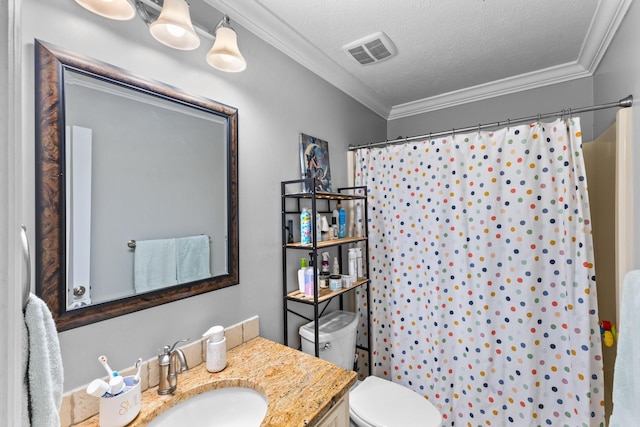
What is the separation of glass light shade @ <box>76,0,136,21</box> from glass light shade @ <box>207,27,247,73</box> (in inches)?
11.2

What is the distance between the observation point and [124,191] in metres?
0.97

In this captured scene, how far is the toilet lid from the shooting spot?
1383 mm

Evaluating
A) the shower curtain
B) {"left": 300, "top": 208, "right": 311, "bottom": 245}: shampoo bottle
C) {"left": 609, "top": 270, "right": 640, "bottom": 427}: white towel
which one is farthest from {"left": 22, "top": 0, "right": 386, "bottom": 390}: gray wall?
{"left": 609, "top": 270, "right": 640, "bottom": 427}: white towel

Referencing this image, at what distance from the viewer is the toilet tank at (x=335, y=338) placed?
62.5 inches

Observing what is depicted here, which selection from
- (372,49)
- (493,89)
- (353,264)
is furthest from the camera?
(493,89)

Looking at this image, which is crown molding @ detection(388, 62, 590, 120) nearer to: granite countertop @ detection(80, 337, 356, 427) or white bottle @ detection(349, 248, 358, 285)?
white bottle @ detection(349, 248, 358, 285)

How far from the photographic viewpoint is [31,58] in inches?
31.3

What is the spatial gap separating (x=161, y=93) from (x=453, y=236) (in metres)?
1.71

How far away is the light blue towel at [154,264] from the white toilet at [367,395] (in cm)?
83

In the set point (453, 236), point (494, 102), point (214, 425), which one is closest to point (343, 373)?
point (214, 425)

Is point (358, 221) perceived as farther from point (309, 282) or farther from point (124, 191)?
point (124, 191)

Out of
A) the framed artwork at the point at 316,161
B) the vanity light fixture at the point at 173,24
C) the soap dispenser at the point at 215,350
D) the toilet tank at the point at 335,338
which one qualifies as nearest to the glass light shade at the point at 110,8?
the vanity light fixture at the point at 173,24

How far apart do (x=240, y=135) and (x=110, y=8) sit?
625 millimetres

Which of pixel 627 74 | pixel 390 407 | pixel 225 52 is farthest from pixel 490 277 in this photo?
pixel 225 52
